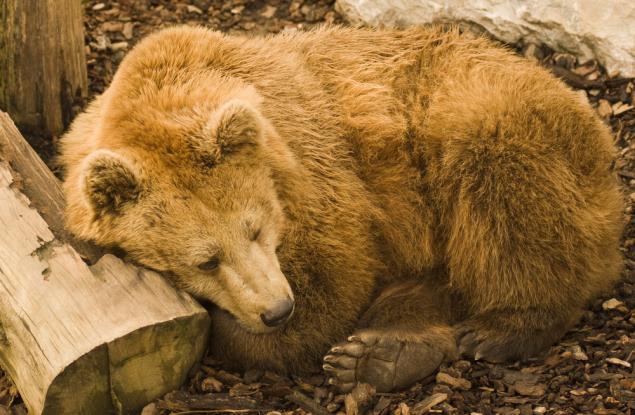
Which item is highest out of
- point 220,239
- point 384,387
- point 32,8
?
point 32,8

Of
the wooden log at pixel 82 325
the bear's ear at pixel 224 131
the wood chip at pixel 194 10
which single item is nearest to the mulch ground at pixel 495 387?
the wooden log at pixel 82 325

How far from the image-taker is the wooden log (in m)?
3.96

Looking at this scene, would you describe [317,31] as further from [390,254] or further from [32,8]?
[32,8]

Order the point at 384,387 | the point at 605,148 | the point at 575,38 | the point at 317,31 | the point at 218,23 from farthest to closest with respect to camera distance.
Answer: the point at 218,23
the point at 575,38
the point at 317,31
the point at 605,148
the point at 384,387

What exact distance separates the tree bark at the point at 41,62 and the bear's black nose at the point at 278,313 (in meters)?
2.97

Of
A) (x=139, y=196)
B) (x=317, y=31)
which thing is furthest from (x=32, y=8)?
(x=139, y=196)

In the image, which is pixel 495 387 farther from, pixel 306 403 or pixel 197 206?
pixel 197 206

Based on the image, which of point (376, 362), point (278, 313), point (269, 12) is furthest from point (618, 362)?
point (269, 12)

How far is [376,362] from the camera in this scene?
468 centimetres

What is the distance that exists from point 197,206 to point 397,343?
145 centimetres

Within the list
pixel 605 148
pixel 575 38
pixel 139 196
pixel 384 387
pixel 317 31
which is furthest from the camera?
pixel 575 38

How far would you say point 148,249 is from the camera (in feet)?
14.0

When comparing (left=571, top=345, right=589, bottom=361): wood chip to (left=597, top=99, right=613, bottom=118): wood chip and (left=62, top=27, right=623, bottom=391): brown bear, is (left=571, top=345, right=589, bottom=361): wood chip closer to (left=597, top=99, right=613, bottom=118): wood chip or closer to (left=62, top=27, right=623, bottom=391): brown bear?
(left=62, top=27, right=623, bottom=391): brown bear

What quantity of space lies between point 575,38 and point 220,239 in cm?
392
